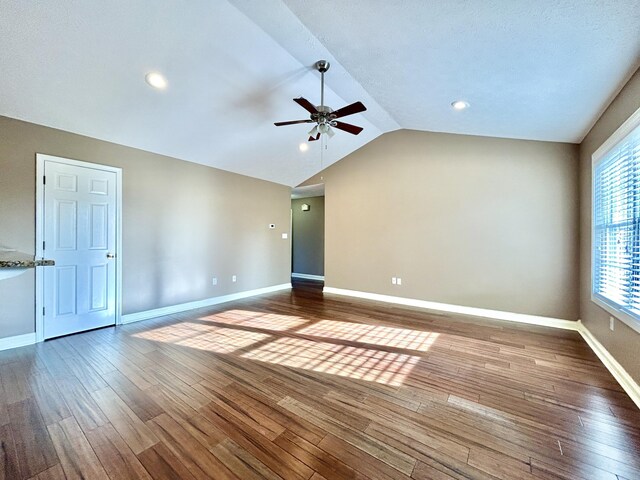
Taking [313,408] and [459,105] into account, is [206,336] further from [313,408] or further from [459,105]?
[459,105]

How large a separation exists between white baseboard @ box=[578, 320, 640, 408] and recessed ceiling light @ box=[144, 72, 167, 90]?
521cm

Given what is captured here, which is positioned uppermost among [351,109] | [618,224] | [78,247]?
[351,109]

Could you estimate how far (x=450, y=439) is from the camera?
175cm

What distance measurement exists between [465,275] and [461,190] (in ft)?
4.82

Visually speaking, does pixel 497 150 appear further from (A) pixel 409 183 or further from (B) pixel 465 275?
(B) pixel 465 275

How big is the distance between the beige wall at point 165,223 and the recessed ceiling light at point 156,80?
1.42 m

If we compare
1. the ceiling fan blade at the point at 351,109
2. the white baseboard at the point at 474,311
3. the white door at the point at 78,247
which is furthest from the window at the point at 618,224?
A: the white door at the point at 78,247

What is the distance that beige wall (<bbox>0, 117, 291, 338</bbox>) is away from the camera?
10.4 ft

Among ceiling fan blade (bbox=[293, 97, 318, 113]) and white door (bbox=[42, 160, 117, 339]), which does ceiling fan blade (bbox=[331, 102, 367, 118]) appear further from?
white door (bbox=[42, 160, 117, 339])

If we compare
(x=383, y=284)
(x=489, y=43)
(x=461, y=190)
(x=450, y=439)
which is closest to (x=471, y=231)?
(x=461, y=190)

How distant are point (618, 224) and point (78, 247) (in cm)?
623

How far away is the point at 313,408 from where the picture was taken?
207 centimetres

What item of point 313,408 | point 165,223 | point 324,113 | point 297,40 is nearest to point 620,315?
point 313,408

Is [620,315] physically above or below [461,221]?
below
